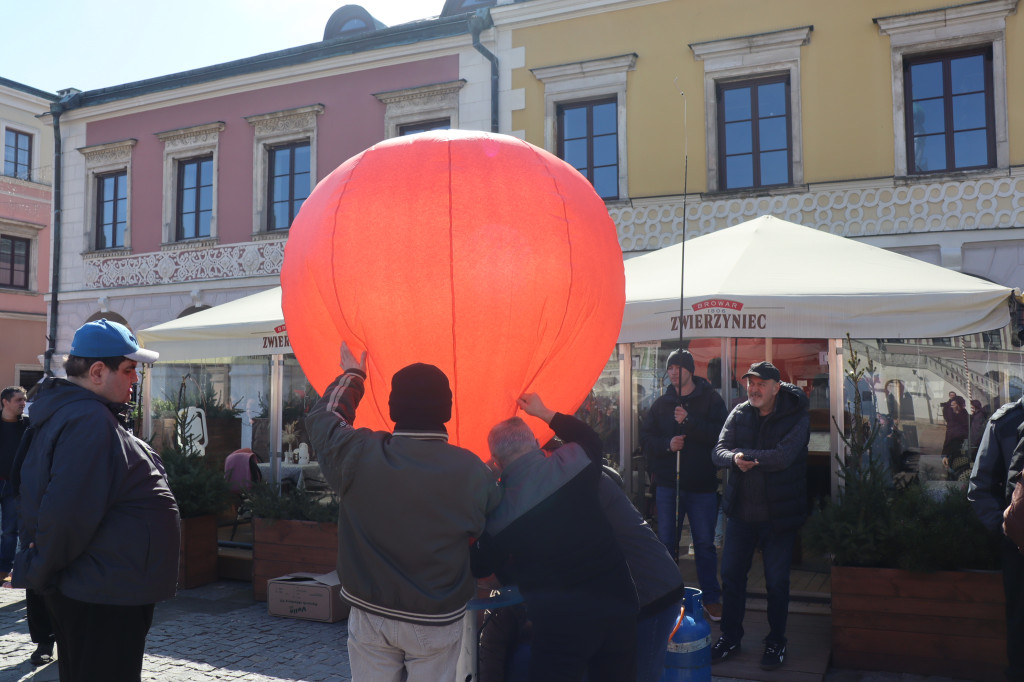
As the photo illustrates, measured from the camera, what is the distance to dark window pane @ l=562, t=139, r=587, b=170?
536 inches

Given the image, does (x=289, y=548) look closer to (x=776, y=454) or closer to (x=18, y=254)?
(x=776, y=454)

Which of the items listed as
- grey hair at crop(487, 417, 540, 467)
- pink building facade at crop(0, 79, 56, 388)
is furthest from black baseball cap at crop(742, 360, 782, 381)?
pink building facade at crop(0, 79, 56, 388)

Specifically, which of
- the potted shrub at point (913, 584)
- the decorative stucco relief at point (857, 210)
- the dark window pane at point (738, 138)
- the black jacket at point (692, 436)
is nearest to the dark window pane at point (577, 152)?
the decorative stucco relief at point (857, 210)

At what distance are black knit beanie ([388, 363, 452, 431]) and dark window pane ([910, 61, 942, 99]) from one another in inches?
448

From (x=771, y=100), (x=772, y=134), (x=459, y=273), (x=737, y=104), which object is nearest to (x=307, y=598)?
(x=459, y=273)

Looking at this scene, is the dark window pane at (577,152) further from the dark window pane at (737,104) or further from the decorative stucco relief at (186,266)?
the decorative stucco relief at (186,266)

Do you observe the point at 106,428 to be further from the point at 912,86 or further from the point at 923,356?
the point at 912,86

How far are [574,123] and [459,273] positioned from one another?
1161cm

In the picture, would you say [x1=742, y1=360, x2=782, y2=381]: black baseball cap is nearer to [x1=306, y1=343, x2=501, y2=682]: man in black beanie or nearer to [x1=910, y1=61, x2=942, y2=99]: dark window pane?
[x1=306, y1=343, x2=501, y2=682]: man in black beanie

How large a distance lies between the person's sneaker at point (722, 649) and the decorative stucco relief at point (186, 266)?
12.0 meters

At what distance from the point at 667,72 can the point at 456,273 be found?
11.3m

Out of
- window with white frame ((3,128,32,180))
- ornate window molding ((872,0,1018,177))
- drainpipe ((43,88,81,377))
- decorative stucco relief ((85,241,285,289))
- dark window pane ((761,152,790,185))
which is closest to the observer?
ornate window molding ((872,0,1018,177))

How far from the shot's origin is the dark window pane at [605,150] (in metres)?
13.4

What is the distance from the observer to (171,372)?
11.6 metres
